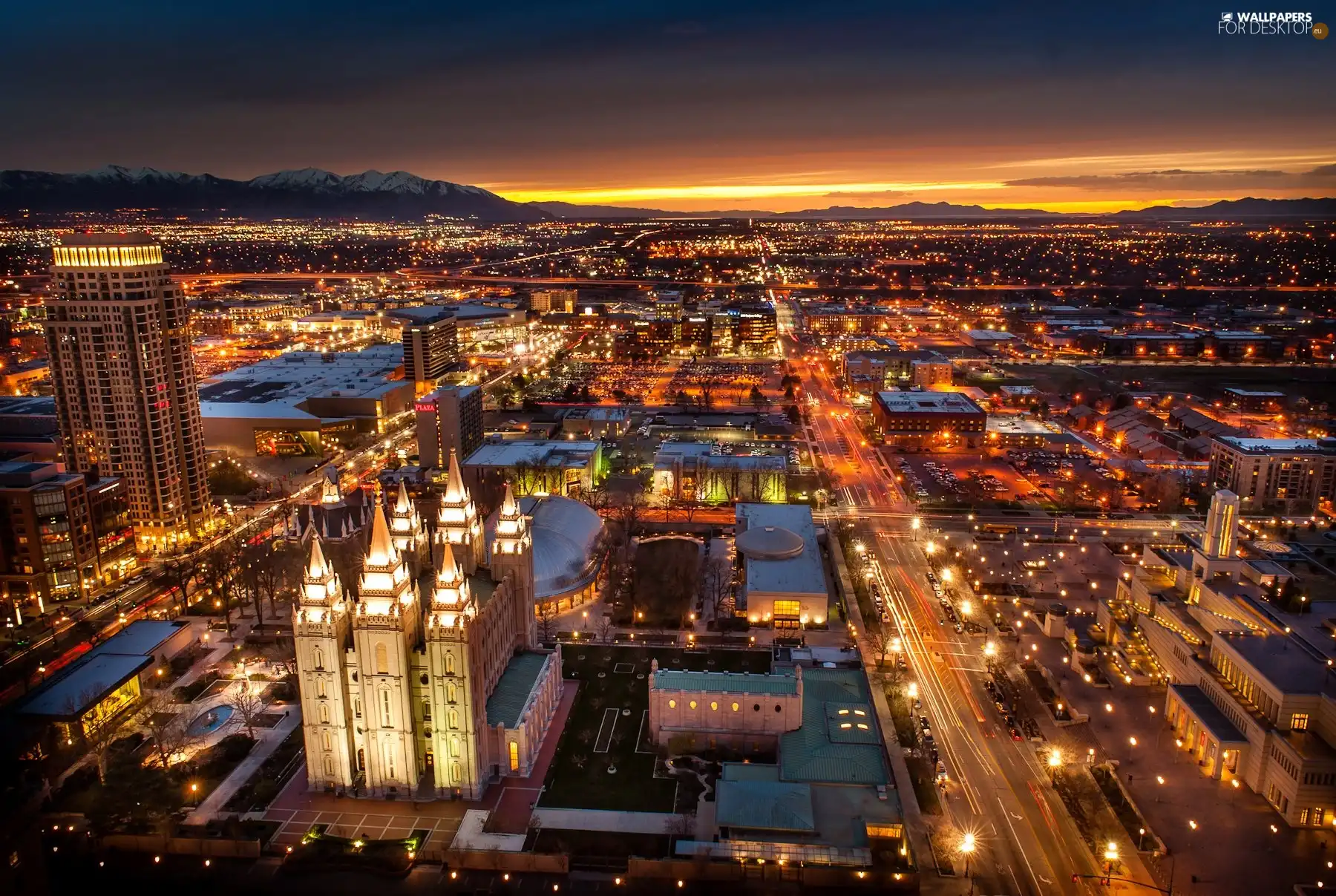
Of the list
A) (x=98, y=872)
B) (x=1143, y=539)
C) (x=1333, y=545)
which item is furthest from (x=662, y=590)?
(x=1333, y=545)

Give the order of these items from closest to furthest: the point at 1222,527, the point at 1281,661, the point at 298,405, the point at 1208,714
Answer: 1. the point at 1281,661
2. the point at 1208,714
3. the point at 1222,527
4. the point at 298,405

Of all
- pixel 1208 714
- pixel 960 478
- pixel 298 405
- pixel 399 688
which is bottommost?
pixel 960 478

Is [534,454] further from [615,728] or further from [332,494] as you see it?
[615,728]

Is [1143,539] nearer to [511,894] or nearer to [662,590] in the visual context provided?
[662,590]

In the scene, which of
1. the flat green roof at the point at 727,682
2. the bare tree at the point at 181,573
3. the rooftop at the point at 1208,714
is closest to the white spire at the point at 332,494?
the bare tree at the point at 181,573

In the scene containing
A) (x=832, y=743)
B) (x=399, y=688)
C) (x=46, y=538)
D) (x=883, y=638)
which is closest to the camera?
(x=399, y=688)

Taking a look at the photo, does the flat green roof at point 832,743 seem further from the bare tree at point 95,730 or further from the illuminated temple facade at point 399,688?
the bare tree at point 95,730

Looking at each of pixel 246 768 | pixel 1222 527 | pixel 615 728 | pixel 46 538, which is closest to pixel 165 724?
pixel 246 768
